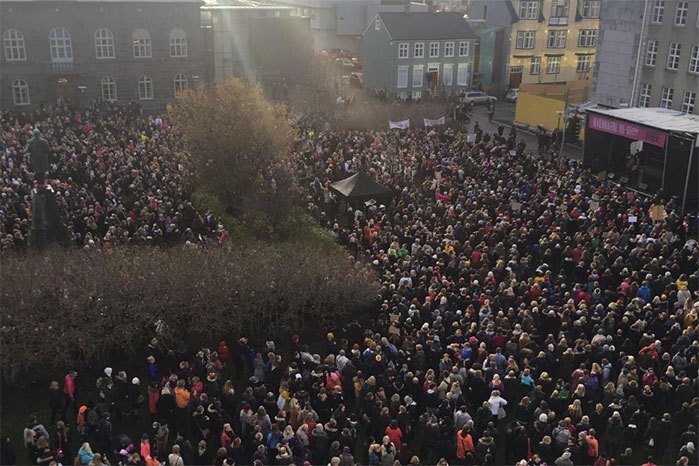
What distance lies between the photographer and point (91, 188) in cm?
2869

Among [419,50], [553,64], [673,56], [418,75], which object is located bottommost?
[418,75]

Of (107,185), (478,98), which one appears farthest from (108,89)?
(478,98)

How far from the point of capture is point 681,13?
3872 cm

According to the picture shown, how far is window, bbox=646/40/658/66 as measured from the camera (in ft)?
134

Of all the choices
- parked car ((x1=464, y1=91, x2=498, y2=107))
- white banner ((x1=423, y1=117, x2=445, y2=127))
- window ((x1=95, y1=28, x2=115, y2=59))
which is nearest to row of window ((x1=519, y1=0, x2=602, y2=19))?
parked car ((x1=464, y1=91, x2=498, y2=107))

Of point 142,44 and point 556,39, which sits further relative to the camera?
point 556,39

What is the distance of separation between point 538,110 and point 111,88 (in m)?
29.9

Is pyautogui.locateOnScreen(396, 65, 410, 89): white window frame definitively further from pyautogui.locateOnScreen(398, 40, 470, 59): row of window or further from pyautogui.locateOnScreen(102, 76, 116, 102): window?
pyautogui.locateOnScreen(102, 76, 116, 102): window

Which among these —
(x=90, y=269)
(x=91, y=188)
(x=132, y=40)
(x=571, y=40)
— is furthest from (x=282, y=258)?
(x=571, y=40)

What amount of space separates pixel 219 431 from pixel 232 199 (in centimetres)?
1536

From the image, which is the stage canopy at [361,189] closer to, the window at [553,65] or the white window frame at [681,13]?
the white window frame at [681,13]

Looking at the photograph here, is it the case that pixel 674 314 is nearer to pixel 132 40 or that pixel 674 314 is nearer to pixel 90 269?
pixel 90 269

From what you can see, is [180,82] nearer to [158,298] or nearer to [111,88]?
[111,88]

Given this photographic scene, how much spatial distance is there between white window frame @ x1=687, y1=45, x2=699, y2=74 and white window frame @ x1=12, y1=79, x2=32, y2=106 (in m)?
42.2
